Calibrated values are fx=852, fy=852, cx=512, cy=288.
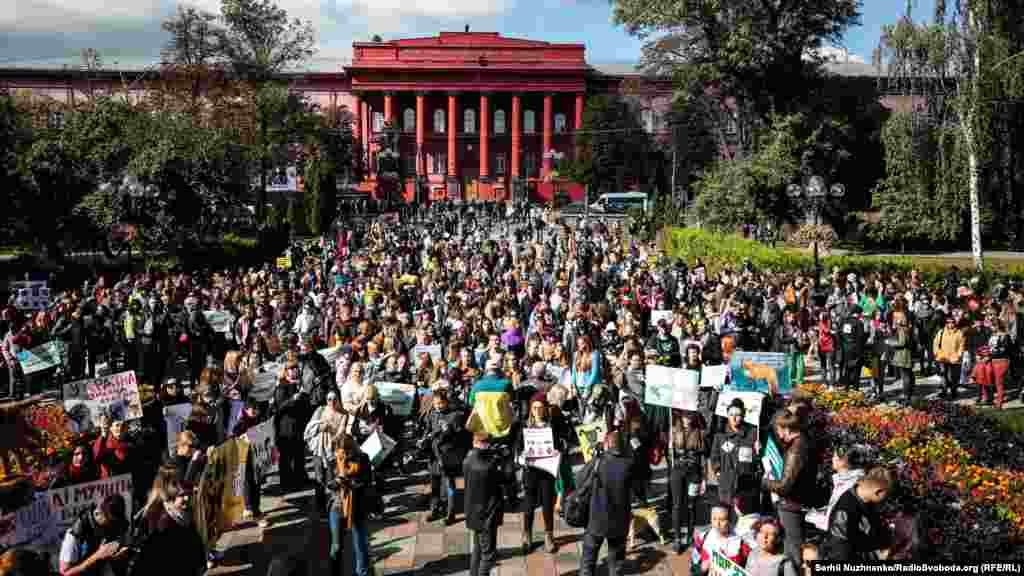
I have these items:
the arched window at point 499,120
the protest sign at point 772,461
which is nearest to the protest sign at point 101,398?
the protest sign at point 772,461

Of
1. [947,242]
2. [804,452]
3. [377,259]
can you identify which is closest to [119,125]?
[377,259]

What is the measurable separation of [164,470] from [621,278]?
18.3 m

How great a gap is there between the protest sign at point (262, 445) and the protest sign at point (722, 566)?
515 centimetres

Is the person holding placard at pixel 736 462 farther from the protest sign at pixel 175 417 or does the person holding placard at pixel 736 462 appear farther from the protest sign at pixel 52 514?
the protest sign at pixel 175 417

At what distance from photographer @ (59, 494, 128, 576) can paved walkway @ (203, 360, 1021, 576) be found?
2062 millimetres

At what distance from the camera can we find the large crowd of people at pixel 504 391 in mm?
6664

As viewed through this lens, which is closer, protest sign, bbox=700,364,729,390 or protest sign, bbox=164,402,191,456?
protest sign, bbox=164,402,191,456

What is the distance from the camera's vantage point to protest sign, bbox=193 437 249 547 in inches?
295

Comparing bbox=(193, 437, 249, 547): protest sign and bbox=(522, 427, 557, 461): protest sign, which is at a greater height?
bbox=(522, 427, 557, 461): protest sign

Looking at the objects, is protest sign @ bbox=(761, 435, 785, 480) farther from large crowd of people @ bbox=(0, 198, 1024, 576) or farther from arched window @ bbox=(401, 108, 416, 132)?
arched window @ bbox=(401, 108, 416, 132)


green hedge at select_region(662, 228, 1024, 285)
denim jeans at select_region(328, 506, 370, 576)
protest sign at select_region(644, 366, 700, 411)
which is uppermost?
green hedge at select_region(662, 228, 1024, 285)

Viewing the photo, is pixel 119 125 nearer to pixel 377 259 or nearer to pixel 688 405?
pixel 377 259

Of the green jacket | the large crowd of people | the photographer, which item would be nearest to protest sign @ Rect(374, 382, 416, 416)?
the large crowd of people

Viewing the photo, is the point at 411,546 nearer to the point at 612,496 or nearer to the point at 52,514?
the point at 612,496
